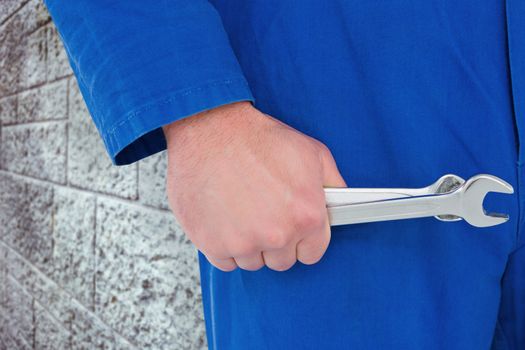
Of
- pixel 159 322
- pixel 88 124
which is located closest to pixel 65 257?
pixel 88 124

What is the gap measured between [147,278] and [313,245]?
103 centimetres

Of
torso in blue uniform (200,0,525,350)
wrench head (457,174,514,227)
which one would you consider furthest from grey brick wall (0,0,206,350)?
wrench head (457,174,514,227)

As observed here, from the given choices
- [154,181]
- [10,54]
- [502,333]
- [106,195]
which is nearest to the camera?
[502,333]

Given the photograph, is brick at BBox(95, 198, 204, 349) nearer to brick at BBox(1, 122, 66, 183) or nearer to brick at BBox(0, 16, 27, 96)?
brick at BBox(1, 122, 66, 183)

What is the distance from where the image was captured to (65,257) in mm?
1896

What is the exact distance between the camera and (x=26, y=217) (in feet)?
7.43

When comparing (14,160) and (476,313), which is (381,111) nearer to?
(476,313)

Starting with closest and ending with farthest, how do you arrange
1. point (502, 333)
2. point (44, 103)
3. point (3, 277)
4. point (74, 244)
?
point (502, 333) < point (74, 244) < point (44, 103) < point (3, 277)

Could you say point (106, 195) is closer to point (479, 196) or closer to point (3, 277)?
point (479, 196)

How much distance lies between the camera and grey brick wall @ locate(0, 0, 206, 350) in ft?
4.21

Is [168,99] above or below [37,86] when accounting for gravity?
below

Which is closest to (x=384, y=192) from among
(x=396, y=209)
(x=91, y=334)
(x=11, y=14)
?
(x=396, y=209)

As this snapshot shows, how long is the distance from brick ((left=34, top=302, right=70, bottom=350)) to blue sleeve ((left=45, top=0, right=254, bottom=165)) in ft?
5.75

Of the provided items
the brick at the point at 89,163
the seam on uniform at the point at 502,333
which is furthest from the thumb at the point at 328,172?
the brick at the point at 89,163
